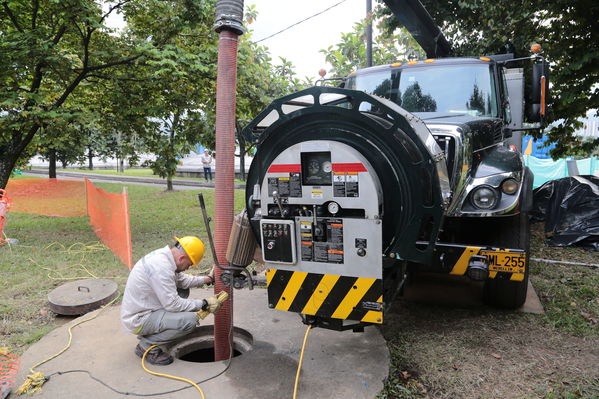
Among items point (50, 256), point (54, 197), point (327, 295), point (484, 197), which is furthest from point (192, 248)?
point (54, 197)

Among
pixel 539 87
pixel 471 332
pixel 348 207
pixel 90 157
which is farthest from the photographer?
pixel 90 157

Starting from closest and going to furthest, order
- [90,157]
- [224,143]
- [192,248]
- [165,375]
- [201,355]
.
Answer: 1. [165,375]
2. [224,143]
3. [192,248]
4. [201,355]
5. [90,157]

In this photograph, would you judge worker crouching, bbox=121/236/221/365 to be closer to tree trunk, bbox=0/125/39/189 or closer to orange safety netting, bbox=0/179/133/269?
tree trunk, bbox=0/125/39/189

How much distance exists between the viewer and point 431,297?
5066 mm

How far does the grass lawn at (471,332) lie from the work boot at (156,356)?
110 centimetres

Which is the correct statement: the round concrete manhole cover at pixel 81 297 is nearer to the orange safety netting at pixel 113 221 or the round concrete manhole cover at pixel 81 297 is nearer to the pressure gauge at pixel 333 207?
the orange safety netting at pixel 113 221

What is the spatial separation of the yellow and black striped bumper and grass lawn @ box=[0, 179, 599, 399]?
62 cm

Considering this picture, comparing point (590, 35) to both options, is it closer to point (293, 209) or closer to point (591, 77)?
point (591, 77)

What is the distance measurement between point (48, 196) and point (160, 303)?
29.7 feet

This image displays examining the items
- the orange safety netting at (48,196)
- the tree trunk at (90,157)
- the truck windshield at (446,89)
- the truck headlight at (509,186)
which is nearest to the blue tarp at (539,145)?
the truck windshield at (446,89)

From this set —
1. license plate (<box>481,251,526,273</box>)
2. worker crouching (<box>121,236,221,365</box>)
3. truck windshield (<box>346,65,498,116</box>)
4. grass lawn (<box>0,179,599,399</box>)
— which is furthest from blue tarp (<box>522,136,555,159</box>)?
worker crouching (<box>121,236,221,365</box>)

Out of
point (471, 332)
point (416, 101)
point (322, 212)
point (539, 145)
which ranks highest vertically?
point (539, 145)

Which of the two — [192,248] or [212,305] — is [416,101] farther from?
[212,305]

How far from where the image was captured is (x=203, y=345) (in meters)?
4.09
